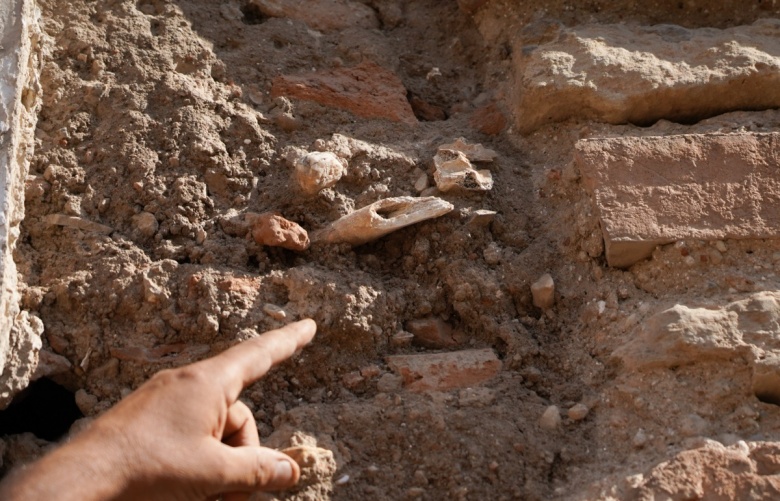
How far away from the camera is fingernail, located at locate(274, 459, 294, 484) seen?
4.70 ft

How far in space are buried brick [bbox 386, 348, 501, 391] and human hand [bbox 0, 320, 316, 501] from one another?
354 mm

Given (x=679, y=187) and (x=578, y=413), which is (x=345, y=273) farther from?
(x=679, y=187)

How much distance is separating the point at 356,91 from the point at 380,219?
1.60ft

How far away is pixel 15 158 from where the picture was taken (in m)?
1.77

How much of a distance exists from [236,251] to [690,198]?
1011mm

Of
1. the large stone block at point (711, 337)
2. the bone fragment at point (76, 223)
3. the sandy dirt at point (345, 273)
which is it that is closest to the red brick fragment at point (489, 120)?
the sandy dirt at point (345, 273)

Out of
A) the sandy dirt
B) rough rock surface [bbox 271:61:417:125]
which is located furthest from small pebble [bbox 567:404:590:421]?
rough rock surface [bbox 271:61:417:125]

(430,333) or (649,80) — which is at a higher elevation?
(649,80)

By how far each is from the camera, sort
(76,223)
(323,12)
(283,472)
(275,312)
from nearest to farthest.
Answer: (283,472) → (275,312) → (76,223) → (323,12)

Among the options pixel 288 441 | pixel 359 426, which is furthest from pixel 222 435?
pixel 359 426

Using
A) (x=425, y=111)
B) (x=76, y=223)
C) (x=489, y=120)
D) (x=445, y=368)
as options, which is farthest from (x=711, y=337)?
(x=76, y=223)

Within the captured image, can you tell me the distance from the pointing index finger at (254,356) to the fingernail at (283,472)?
14cm

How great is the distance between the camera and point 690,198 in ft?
6.11

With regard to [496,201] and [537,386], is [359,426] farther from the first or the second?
[496,201]
